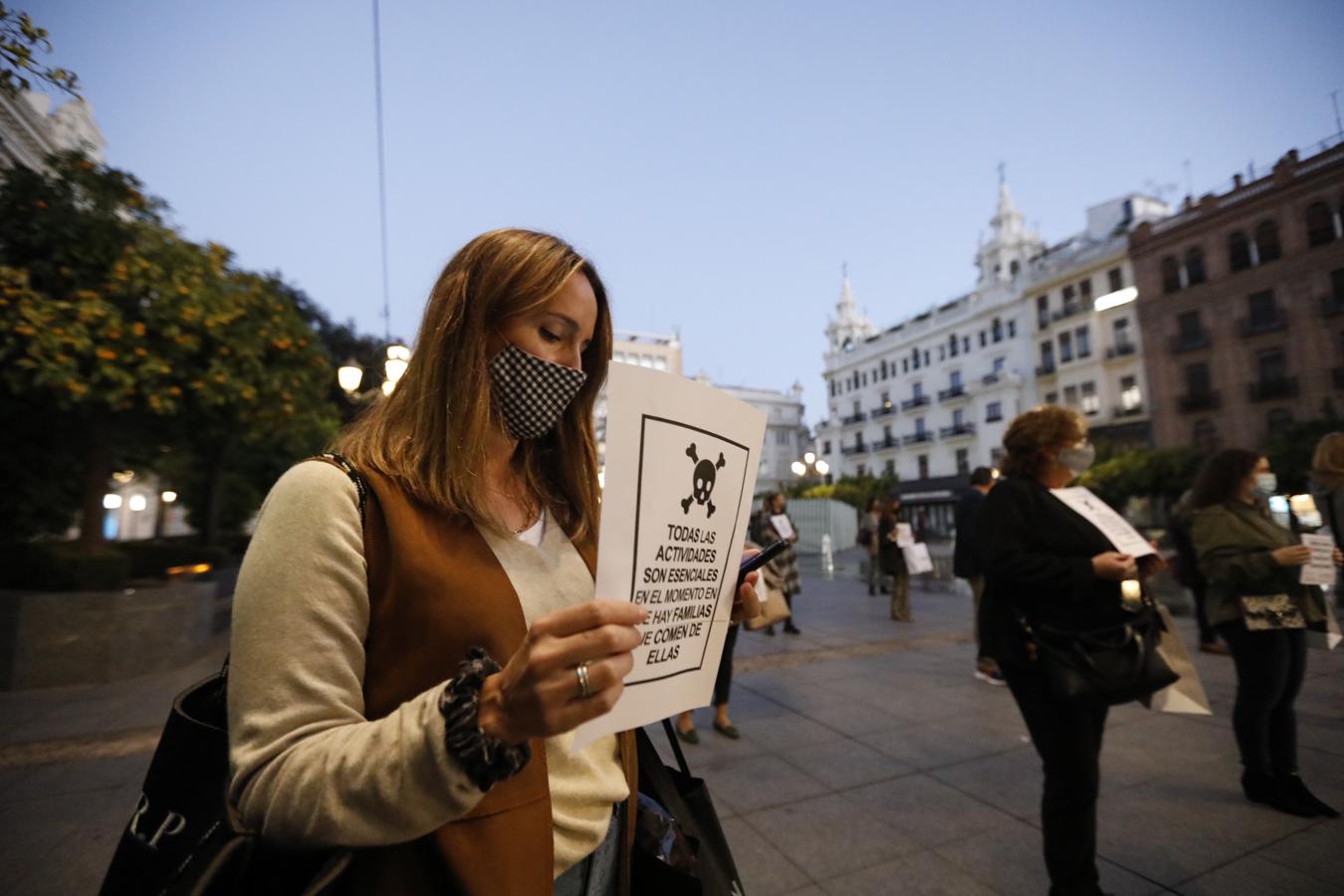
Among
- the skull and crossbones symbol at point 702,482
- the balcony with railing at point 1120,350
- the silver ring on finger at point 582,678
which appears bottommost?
the silver ring on finger at point 582,678

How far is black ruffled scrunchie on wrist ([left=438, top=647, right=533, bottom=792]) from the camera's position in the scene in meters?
0.77

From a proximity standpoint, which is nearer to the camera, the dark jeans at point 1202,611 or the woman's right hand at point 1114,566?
the woman's right hand at point 1114,566

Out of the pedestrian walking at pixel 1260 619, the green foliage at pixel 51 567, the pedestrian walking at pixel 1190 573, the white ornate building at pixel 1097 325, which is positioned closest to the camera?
the pedestrian walking at pixel 1260 619

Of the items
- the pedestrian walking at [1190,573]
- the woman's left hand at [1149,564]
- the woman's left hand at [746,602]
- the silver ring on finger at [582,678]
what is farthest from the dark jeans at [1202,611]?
the silver ring on finger at [582,678]

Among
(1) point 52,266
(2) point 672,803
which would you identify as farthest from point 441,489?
(1) point 52,266

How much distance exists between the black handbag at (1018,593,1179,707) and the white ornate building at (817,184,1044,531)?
122 feet

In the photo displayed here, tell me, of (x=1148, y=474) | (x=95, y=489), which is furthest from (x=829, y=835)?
(x=1148, y=474)

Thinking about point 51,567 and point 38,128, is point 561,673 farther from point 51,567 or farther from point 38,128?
point 51,567

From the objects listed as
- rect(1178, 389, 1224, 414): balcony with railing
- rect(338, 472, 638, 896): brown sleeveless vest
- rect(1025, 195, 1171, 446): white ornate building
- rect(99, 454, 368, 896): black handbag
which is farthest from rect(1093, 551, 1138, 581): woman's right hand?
rect(1025, 195, 1171, 446): white ornate building

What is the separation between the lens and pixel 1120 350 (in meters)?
31.9

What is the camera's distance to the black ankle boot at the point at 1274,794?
10.4ft

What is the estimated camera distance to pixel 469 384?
1.22 m

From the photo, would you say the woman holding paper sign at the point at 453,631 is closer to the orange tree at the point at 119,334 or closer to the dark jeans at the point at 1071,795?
the dark jeans at the point at 1071,795

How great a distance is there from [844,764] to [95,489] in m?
8.85
